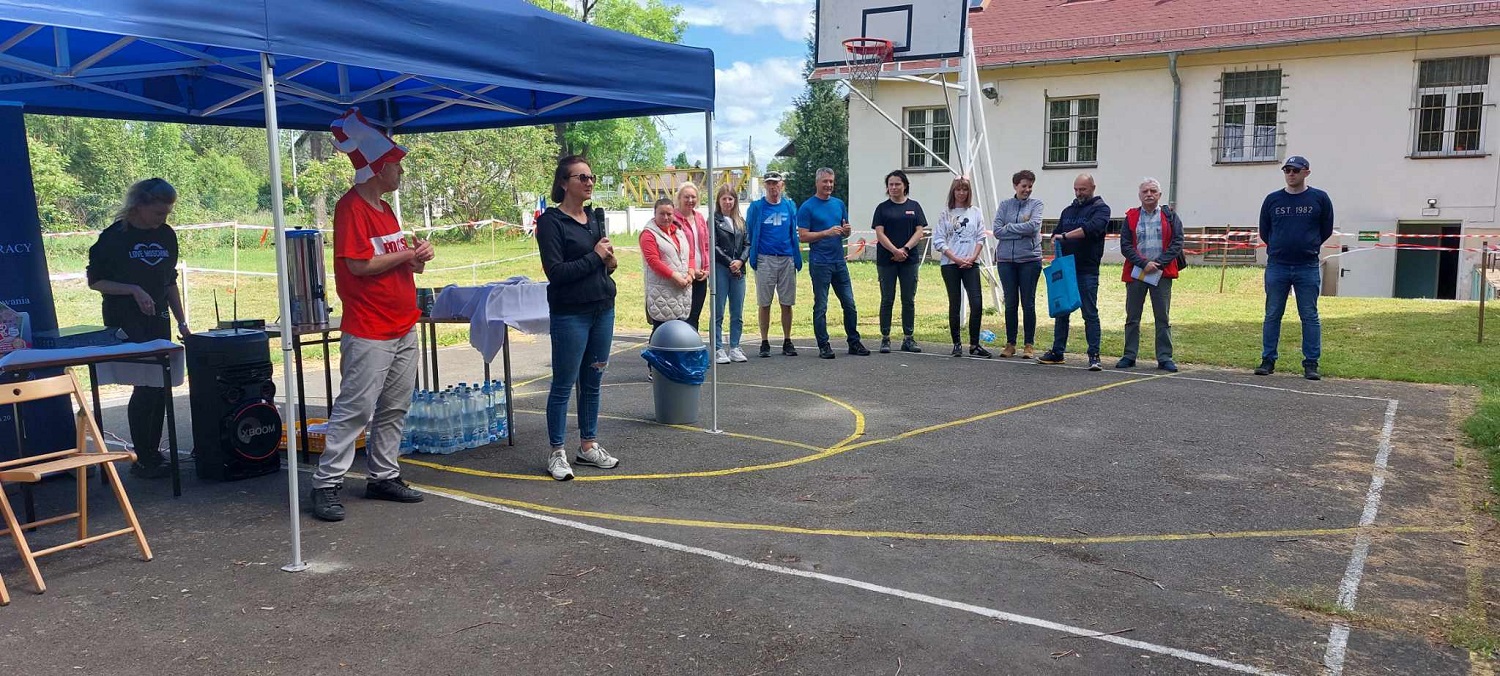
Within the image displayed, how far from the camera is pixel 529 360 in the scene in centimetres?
1089

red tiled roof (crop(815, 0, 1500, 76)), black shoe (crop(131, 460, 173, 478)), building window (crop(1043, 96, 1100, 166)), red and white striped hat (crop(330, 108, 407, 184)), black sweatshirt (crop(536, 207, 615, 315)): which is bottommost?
black shoe (crop(131, 460, 173, 478))

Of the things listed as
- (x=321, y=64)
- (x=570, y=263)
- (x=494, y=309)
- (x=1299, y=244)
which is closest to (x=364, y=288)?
(x=570, y=263)

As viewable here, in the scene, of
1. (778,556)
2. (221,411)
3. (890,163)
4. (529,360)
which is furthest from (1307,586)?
(890,163)

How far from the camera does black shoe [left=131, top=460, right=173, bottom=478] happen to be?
611 centimetres

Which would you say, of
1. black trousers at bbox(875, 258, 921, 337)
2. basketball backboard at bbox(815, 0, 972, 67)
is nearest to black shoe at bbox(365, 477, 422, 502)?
black trousers at bbox(875, 258, 921, 337)

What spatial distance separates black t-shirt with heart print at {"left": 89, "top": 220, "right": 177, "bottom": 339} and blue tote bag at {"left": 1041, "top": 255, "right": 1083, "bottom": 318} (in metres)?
7.63

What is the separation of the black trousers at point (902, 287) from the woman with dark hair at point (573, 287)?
527 centimetres

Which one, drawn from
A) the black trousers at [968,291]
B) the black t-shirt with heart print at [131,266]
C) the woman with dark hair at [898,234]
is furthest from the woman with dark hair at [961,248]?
the black t-shirt with heart print at [131,266]

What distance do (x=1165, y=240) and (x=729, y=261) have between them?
424 cm

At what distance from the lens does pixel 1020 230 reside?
992 centimetres

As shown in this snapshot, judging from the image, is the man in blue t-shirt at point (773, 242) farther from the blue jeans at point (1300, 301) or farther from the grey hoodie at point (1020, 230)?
the blue jeans at point (1300, 301)

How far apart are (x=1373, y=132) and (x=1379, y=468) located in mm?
19004

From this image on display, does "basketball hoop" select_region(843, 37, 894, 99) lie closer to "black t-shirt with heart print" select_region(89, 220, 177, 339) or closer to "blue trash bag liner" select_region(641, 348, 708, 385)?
"blue trash bag liner" select_region(641, 348, 708, 385)

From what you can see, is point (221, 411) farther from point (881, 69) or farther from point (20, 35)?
point (881, 69)
